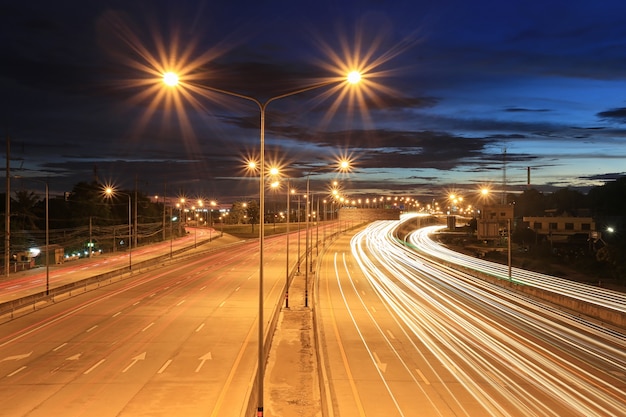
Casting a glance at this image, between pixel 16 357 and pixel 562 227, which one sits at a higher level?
pixel 562 227

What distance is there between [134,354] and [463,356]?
534 inches

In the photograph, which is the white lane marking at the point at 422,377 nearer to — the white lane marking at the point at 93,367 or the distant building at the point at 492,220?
the white lane marking at the point at 93,367

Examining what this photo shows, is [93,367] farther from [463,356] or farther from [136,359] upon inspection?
[463,356]

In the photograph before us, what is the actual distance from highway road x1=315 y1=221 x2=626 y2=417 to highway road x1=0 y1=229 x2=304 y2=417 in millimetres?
3923

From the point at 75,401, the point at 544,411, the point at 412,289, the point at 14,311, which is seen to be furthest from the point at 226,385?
the point at 412,289

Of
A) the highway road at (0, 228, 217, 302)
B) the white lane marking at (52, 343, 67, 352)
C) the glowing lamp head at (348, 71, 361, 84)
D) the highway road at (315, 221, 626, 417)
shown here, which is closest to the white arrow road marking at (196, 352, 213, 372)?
the highway road at (315, 221, 626, 417)

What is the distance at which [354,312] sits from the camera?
3531cm

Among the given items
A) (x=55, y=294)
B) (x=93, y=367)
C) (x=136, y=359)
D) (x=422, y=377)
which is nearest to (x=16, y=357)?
(x=93, y=367)

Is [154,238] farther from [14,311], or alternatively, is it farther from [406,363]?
[406,363]

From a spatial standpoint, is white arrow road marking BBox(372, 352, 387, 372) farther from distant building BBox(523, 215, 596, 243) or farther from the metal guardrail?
distant building BBox(523, 215, 596, 243)

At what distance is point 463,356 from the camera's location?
2361 centimetres

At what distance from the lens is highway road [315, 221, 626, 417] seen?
17.5 m

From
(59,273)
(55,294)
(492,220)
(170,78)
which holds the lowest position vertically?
(59,273)

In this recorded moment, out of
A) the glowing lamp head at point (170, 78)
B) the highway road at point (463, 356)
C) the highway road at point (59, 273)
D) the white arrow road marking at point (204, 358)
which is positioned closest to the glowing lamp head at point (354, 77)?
the glowing lamp head at point (170, 78)
